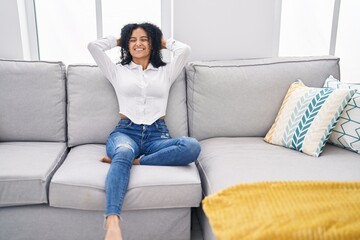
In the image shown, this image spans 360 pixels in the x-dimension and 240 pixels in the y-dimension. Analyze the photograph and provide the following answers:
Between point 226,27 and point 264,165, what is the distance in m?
1.17

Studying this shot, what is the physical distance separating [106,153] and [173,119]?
0.46 meters

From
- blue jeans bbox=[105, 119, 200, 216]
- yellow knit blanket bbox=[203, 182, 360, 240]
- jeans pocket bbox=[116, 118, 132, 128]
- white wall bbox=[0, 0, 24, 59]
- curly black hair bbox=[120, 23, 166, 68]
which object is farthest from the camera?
white wall bbox=[0, 0, 24, 59]

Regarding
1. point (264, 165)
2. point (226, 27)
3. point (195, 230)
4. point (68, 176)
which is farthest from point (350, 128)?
point (68, 176)

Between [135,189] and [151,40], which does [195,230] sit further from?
[151,40]

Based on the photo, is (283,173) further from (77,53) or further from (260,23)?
(77,53)

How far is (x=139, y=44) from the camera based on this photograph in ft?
6.19

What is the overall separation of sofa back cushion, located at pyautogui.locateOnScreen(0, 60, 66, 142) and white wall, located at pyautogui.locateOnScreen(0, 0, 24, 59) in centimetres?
30

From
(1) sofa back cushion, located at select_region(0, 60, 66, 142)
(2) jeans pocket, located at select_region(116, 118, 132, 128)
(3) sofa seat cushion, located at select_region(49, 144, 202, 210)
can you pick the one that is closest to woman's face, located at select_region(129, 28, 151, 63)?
(2) jeans pocket, located at select_region(116, 118, 132, 128)

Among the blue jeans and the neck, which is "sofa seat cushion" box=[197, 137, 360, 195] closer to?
the blue jeans

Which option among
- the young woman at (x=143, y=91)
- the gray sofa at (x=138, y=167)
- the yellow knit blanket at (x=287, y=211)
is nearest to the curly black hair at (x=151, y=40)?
the young woman at (x=143, y=91)

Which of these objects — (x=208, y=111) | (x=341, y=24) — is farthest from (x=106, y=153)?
(x=341, y=24)

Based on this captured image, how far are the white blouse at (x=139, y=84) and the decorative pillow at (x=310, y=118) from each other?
27.4 inches

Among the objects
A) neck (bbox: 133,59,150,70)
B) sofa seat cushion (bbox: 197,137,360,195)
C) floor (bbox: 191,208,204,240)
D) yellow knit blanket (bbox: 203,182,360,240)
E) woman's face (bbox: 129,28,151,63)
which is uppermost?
woman's face (bbox: 129,28,151,63)

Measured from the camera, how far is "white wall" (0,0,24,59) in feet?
7.05
